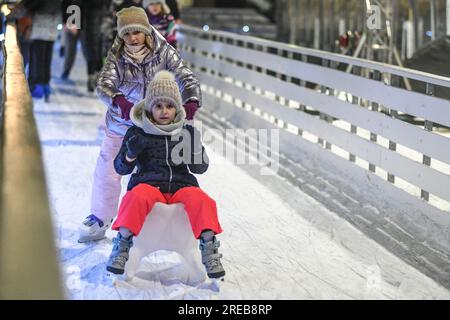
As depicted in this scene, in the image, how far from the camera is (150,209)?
4.85 m

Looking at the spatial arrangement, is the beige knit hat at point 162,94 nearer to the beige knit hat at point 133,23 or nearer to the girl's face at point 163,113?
the girl's face at point 163,113

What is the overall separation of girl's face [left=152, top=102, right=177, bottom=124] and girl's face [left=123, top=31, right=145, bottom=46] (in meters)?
0.74

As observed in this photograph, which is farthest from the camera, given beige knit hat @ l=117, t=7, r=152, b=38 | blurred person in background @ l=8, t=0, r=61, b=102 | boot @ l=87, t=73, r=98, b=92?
boot @ l=87, t=73, r=98, b=92

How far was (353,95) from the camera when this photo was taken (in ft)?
27.5

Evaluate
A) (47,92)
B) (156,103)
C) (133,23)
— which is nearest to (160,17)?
(47,92)

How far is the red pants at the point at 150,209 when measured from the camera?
15.7 ft

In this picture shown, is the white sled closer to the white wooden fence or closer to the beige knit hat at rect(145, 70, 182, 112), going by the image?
the beige knit hat at rect(145, 70, 182, 112)

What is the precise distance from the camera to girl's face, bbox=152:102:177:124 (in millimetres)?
4945

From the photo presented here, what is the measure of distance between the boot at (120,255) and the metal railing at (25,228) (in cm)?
135

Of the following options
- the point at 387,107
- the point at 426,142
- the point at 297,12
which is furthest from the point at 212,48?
the point at 426,142

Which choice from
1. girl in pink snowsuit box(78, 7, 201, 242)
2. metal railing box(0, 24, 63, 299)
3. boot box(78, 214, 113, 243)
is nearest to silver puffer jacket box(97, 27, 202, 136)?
girl in pink snowsuit box(78, 7, 201, 242)
